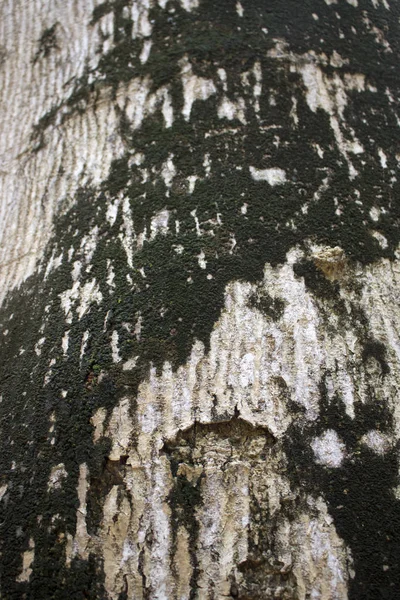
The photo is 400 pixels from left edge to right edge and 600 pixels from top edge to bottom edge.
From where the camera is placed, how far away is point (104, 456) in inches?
45.9

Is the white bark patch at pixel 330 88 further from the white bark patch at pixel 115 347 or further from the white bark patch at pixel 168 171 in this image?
the white bark patch at pixel 115 347

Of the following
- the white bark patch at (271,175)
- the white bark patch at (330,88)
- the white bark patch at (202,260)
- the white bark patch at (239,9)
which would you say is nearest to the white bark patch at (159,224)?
the white bark patch at (202,260)

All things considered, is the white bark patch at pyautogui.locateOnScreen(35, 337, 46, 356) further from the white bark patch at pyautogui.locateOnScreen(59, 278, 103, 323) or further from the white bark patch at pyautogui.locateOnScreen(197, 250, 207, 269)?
the white bark patch at pyautogui.locateOnScreen(197, 250, 207, 269)

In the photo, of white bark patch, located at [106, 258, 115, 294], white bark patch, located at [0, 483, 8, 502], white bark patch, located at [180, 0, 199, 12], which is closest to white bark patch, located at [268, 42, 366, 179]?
white bark patch, located at [180, 0, 199, 12]

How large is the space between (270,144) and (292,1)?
65 cm

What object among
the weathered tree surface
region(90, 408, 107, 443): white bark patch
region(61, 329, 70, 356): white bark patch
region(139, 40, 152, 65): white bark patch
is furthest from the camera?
region(139, 40, 152, 65): white bark patch

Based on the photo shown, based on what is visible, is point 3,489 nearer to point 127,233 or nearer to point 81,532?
point 81,532

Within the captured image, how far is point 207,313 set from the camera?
128 cm

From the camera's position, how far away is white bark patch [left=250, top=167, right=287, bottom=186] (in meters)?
1.45

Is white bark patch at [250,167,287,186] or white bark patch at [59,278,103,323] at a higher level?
white bark patch at [250,167,287,186]

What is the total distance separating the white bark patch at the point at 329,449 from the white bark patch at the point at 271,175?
634 mm

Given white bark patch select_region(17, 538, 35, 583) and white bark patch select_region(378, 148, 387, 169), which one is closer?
white bark patch select_region(17, 538, 35, 583)

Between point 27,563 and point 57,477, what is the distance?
163 millimetres

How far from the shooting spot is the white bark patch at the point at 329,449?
113cm
